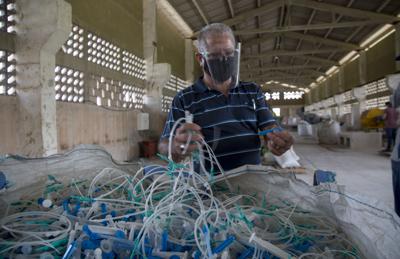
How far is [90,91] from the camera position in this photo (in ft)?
16.0

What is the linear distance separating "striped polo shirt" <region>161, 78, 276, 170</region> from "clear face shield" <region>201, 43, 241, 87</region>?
0.09 m

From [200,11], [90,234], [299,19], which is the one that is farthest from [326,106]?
[90,234]

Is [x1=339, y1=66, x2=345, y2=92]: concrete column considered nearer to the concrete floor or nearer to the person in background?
the person in background

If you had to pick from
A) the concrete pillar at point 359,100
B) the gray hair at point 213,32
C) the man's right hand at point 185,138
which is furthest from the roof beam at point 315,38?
the man's right hand at point 185,138

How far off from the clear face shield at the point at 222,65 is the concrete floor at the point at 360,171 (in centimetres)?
235

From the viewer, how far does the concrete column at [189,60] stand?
35.7 ft

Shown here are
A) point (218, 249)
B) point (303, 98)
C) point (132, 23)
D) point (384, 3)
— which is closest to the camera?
point (218, 249)

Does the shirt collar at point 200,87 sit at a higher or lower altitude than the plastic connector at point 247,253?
higher

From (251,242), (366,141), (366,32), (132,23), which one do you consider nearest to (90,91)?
(132,23)

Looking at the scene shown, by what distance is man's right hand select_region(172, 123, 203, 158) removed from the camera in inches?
47.6

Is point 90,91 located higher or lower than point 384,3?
lower

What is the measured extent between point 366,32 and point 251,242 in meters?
11.8

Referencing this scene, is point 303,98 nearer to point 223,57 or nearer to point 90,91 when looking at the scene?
point 90,91

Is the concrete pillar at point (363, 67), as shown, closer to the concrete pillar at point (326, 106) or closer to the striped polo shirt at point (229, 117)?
the concrete pillar at point (326, 106)
